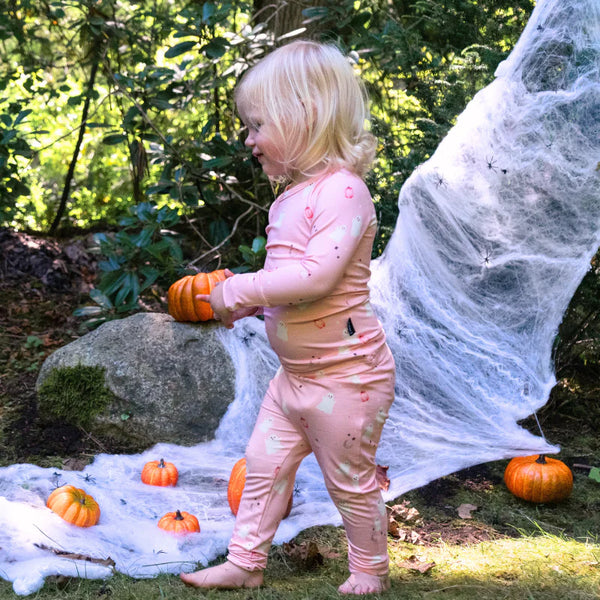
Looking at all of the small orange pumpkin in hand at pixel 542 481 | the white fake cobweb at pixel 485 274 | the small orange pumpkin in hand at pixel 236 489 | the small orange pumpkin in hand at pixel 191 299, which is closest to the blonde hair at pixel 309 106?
the white fake cobweb at pixel 485 274

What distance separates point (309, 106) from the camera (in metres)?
2.29

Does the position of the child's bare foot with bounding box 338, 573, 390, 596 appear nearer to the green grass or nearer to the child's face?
the green grass

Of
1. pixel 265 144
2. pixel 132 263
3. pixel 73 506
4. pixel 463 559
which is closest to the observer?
pixel 265 144

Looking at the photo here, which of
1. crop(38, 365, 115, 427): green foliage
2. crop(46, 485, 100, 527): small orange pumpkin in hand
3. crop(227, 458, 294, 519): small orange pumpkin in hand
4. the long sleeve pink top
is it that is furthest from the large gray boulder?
the long sleeve pink top

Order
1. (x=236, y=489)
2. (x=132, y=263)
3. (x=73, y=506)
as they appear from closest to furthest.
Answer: (x=73, y=506) → (x=236, y=489) → (x=132, y=263)

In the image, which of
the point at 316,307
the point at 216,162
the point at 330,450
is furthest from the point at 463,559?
the point at 216,162

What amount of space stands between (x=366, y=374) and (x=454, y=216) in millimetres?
1386

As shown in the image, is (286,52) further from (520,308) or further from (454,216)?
(520,308)

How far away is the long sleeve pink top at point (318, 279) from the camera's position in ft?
7.25

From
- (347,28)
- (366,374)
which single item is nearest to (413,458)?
(366,374)

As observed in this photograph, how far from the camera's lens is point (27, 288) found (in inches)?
227

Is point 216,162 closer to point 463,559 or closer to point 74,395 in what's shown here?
point 74,395

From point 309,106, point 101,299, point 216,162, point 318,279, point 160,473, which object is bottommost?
point 160,473

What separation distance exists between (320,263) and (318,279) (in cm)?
5
